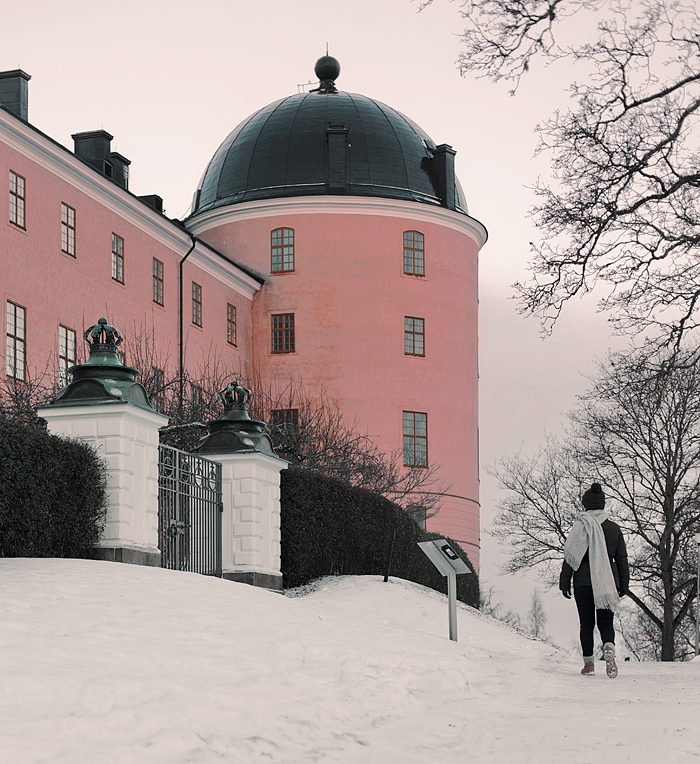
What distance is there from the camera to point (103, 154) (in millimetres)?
A: 38031

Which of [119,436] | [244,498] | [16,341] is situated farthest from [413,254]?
[119,436]

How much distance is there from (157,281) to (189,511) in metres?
21.9

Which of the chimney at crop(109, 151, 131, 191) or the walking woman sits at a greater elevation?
the chimney at crop(109, 151, 131, 191)

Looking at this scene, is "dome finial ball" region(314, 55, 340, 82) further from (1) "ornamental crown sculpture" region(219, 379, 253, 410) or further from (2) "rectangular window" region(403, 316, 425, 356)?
(1) "ornamental crown sculpture" region(219, 379, 253, 410)

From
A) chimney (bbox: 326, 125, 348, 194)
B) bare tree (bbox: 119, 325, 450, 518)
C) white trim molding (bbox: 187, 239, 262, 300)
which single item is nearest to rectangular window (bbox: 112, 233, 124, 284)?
bare tree (bbox: 119, 325, 450, 518)

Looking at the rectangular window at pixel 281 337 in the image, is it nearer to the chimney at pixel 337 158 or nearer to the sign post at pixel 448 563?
the chimney at pixel 337 158

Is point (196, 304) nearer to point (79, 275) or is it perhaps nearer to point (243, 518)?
point (79, 275)

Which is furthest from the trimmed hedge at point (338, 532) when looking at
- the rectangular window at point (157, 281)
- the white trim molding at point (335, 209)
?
the white trim molding at point (335, 209)

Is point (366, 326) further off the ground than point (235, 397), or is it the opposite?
point (366, 326)

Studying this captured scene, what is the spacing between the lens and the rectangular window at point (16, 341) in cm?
2844

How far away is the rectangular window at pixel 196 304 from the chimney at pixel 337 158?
7846mm

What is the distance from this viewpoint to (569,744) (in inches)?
289

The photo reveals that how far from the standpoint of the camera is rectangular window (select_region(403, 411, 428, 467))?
44.2m

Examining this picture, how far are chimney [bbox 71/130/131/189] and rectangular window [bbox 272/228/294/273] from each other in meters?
7.98
